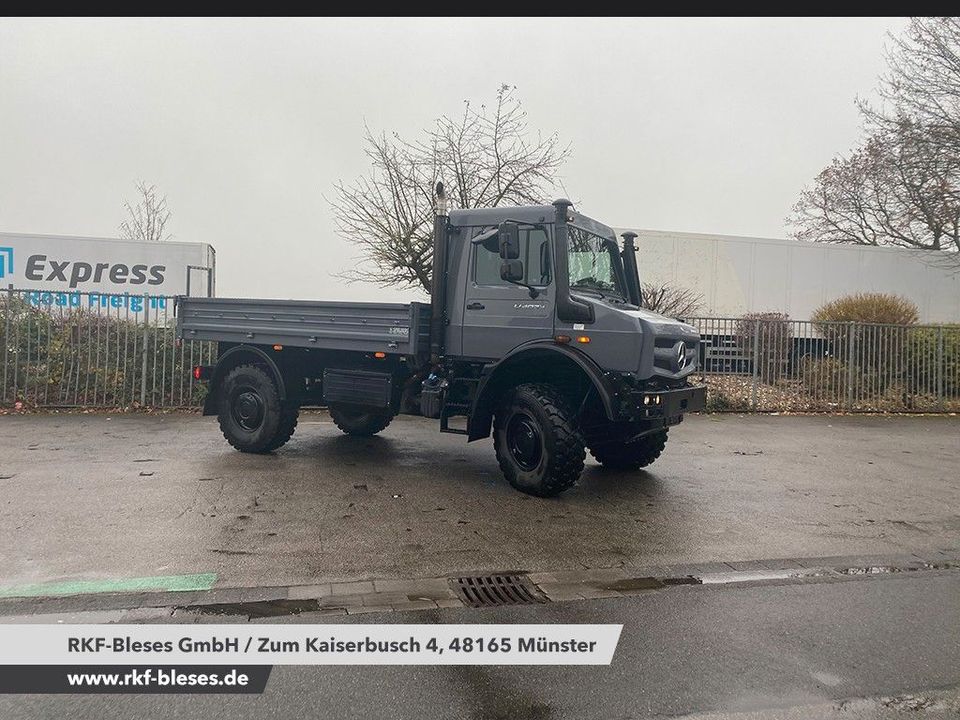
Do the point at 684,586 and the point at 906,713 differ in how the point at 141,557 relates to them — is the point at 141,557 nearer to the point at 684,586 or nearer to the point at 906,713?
the point at 684,586

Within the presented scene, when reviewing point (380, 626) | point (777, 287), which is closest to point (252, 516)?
point (380, 626)

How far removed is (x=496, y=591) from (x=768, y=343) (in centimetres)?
1141

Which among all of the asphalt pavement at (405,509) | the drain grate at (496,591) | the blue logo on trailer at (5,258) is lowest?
the drain grate at (496,591)

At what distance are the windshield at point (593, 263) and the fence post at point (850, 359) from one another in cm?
903

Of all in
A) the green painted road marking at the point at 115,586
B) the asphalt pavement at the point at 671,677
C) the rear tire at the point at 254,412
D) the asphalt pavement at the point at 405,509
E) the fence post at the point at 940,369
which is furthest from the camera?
the fence post at the point at 940,369

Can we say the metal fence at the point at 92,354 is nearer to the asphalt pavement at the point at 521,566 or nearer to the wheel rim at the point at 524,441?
the asphalt pavement at the point at 521,566

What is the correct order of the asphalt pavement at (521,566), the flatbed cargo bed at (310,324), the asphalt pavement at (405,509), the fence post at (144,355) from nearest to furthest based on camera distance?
1. the asphalt pavement at (521,566)
2. the asphalt pavement at (405,509)
3. the flatbed cargo bed at (310,324)
4. the fence post at (144,355)

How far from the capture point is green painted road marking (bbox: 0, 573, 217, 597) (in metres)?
3.87

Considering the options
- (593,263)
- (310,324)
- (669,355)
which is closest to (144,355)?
(310,324)

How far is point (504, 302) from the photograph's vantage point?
659cm

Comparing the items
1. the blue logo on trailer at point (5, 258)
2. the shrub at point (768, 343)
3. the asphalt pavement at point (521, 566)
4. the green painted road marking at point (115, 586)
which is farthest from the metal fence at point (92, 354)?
the shrub at point (768, 343)

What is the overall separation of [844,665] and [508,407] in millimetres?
3729

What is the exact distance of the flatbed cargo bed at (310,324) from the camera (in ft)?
22.6

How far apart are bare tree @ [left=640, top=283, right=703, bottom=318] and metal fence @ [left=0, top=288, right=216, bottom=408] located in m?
9.69
